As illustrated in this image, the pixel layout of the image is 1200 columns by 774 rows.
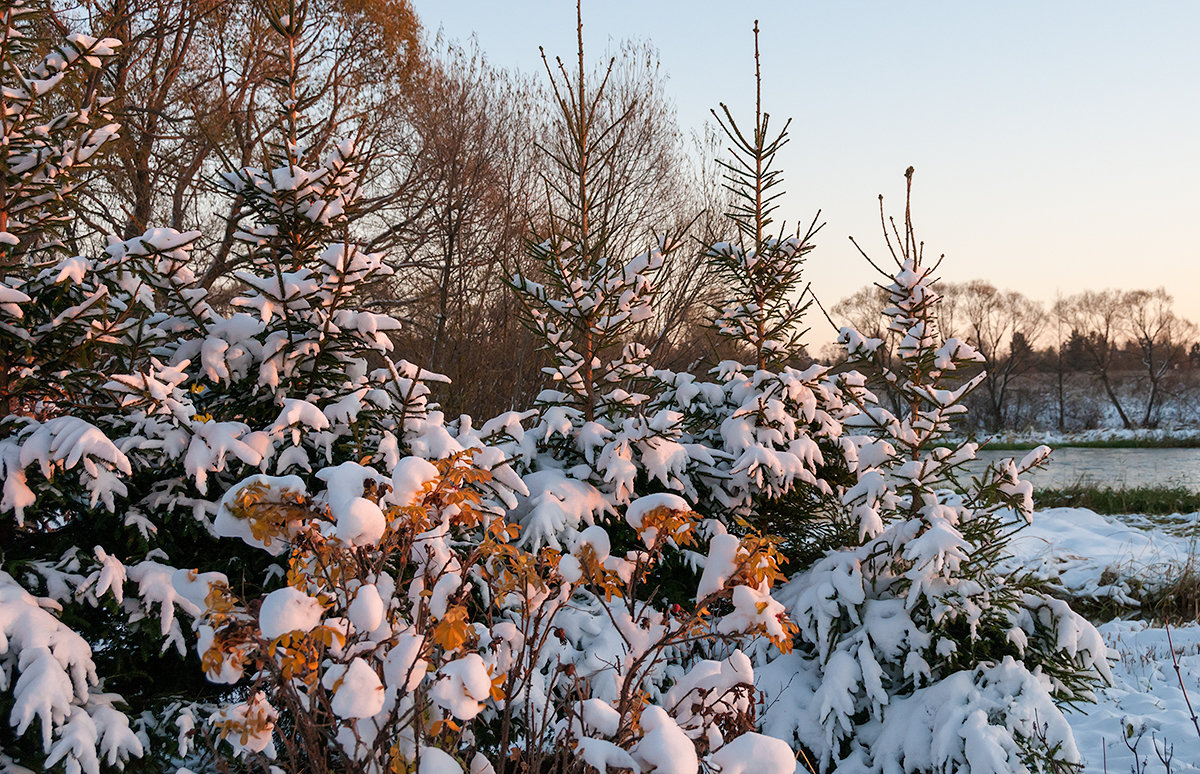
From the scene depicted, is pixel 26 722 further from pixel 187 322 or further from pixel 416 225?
pixel 416 225

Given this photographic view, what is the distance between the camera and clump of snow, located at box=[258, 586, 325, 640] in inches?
50.1

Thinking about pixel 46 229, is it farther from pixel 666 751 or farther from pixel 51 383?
pixel 666 751

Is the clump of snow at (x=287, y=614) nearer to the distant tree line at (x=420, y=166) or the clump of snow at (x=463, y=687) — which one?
the clump of snow at (x=463, y=687)

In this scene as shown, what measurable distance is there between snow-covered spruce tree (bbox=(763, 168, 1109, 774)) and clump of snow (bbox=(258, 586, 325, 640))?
8.43 ft

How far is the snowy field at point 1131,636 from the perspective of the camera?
3695 millimetres

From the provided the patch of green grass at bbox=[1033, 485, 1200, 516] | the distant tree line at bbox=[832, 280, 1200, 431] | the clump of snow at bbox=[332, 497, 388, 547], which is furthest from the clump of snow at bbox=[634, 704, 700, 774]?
the distant tree line at bbox=[832, 280, 1200, 431]

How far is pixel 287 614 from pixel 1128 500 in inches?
558

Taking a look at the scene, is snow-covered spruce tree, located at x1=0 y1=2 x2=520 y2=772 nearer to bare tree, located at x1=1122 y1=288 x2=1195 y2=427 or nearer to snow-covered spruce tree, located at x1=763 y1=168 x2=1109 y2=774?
snow-covered spruce tree, located at x1=763 y1=168 x2=1109 y2=774

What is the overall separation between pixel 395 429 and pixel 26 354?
1.46m

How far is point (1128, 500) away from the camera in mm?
11883

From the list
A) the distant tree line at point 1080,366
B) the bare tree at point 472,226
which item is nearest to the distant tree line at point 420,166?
the bare tree at point 472,226

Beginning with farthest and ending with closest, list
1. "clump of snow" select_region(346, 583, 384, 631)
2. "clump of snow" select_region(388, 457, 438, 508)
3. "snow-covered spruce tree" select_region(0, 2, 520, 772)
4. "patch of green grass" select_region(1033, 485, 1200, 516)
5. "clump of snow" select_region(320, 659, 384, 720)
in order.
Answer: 1. "patch of green grass" select_region(1033, 485, 1200, 516)
2. "snow-covered spruce tree" select_region(0, 2, 520, 772)
3. "clump of snow" select_region(388, 457, 438, 508)
4. "clump of snow" select_region(346, 583, 384, 631)
5. "clump of snow" select_region(320, 659, 384, 720)

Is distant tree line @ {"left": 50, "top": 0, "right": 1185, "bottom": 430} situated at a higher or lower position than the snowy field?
higher

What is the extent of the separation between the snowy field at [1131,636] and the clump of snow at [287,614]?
229 cm
